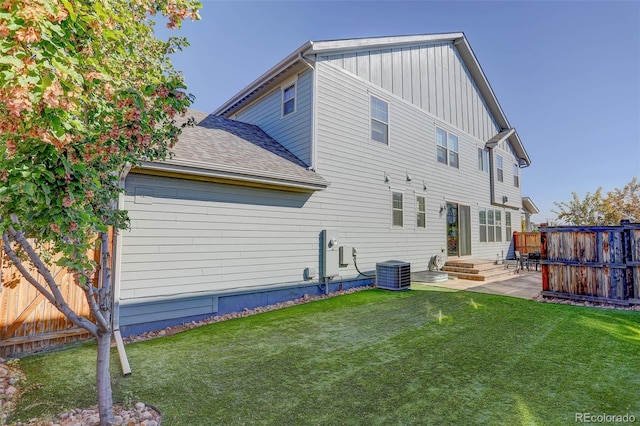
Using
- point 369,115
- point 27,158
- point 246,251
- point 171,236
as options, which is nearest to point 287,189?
point 246,251

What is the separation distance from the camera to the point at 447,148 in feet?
40.4

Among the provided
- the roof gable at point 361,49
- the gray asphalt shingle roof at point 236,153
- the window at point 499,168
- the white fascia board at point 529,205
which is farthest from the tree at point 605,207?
the gray asphalt shingle roof at point 236,153

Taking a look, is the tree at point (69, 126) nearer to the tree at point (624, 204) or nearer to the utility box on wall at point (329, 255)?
the utility box on wall at point (329, 255)

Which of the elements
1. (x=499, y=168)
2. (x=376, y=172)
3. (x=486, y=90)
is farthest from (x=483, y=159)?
(x=376, y=172)

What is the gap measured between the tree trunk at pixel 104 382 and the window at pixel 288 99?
7.32 metres

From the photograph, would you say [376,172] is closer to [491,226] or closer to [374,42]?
[374,42]

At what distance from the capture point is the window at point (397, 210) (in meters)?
9.84

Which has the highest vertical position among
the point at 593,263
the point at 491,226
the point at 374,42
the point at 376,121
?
Answer: the point at 374,42

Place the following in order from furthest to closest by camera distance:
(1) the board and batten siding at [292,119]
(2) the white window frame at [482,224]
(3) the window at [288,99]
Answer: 1. (2) the white window frame at [482,224]
2. (3) the window at [288,99]
3. (1) the board and batten siding at [292,119]

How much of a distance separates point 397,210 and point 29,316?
8.96 m

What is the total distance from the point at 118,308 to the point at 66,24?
14.7ft

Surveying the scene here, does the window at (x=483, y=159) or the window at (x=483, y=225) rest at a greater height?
the window at (x=483, y=159)

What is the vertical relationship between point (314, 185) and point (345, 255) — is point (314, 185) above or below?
above

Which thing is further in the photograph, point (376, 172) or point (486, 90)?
point (486, 90)
